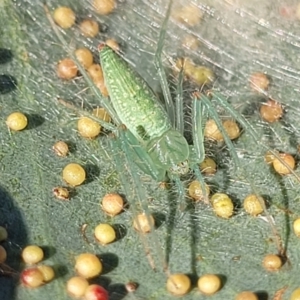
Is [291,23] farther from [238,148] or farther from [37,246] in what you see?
[37,246]

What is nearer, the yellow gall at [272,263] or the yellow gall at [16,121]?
the yellow gall at [272,263]

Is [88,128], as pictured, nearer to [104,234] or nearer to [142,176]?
[142,176]

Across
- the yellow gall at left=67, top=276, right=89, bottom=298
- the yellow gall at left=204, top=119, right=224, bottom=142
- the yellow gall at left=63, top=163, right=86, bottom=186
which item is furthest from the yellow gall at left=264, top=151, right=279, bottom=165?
the yellow gall at left=67, top=276, right=89, bottom=298

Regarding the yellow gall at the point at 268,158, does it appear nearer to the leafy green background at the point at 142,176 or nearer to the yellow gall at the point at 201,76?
the leafy green background at the point at 142,176

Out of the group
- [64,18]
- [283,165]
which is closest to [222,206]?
[283,165]

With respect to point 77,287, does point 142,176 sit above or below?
above

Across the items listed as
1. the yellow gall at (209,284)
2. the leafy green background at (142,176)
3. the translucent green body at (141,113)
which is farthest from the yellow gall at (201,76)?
the yellow gall at (209,284)
